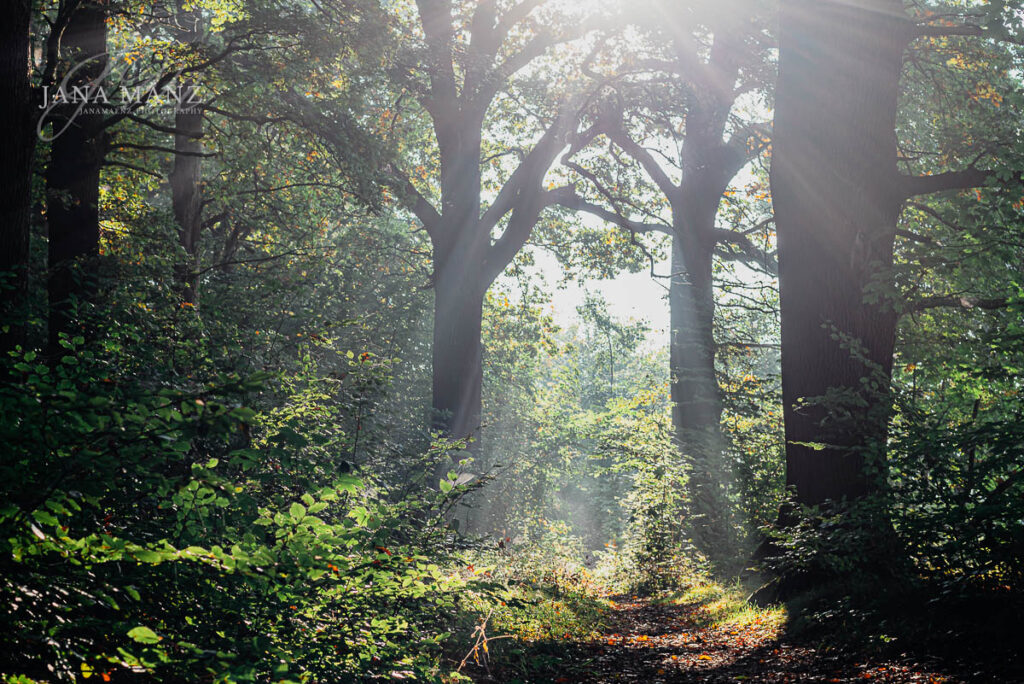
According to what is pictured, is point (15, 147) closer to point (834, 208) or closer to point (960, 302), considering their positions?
point (834, 208)

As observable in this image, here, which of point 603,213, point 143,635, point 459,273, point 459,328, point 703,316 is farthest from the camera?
point 603,213

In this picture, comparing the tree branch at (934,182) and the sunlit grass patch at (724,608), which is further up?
the tree branch at (934,182)

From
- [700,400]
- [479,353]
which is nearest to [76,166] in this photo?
[479,353]

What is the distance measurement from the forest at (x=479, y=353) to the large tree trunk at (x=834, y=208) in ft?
0.12

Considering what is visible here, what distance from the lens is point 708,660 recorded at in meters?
6.61

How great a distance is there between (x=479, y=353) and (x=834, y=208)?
855cm

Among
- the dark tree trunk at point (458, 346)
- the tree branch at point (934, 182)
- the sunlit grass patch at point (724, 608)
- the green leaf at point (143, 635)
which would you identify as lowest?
A: the sunlit grass patch at point (724, 608)

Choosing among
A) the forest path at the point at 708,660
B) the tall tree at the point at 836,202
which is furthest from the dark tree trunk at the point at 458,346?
the tall tree at the point at 836,202

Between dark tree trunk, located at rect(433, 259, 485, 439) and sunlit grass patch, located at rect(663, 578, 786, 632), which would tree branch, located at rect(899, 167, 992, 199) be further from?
dark tree trunk, located at rect(433, 259, 485, 439)

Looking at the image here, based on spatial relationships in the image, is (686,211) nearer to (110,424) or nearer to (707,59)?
(707,59)

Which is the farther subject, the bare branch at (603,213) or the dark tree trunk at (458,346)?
the bare branch at (603,213)

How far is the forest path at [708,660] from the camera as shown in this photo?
17.2 feet

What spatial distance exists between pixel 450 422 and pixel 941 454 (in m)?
9.73

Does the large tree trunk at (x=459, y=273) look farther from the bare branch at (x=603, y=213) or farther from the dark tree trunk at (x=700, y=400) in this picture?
the dark tree trunk at (x=700, y=400)
